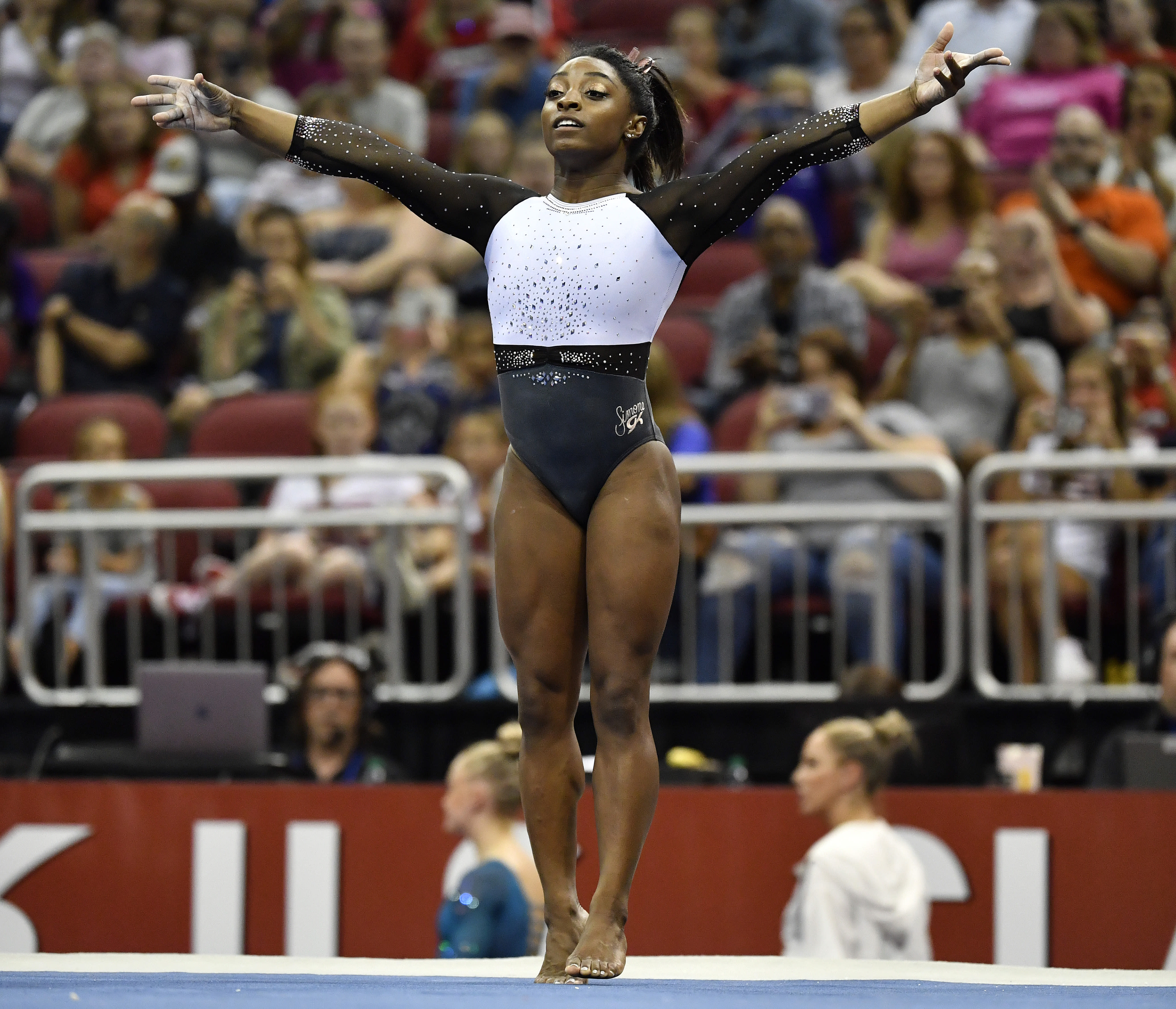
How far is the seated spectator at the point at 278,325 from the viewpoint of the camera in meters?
7.95

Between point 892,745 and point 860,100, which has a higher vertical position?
point 860,100

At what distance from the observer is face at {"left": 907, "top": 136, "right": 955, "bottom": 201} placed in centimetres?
764

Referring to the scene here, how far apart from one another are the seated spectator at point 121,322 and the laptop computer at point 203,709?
251cm

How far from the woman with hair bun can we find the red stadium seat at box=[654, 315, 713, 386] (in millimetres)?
2635

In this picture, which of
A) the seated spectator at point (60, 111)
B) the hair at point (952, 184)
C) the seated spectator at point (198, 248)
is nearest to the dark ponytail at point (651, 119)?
the hair at point (952, 184)

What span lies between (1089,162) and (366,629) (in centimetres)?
357

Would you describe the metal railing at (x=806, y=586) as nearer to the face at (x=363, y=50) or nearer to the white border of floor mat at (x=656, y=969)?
the white border of floor mat at (x=656, y=969)

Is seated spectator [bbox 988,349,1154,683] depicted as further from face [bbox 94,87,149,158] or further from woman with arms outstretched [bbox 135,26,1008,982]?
face [bbox 94,87,149,158]

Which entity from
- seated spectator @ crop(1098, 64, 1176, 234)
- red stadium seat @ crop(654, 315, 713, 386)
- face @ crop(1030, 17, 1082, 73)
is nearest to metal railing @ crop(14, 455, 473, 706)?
red stadium seat @ crop(654, 315, 713, 386)

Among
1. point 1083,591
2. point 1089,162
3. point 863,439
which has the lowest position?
point 1083,591

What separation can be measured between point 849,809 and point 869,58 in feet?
14.7

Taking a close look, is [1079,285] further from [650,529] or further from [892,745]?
[650,529]

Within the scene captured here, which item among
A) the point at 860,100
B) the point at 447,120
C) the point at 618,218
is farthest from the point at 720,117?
the point at 618,218

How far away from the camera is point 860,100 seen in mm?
8703
